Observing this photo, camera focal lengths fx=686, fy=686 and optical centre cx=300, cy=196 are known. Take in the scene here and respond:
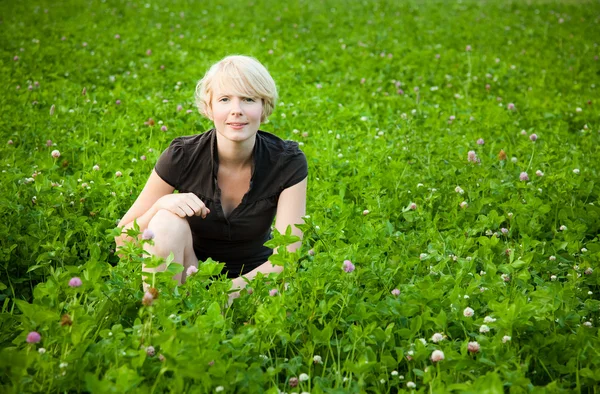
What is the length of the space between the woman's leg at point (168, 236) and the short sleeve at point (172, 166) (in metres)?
0.32

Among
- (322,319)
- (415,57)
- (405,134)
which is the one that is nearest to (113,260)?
(322,319)

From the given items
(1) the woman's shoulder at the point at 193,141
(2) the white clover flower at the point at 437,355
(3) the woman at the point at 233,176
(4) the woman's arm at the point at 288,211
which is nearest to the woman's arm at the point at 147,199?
(3) the woman at the point at 233,176

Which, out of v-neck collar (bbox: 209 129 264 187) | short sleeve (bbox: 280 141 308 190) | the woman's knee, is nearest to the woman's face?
v-neck collar (bbox: 209 129 264 187)

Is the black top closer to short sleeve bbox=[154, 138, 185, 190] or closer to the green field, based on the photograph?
short sleeve bbox=[154, 138, 185, 190]

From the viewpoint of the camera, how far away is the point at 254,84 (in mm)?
3324

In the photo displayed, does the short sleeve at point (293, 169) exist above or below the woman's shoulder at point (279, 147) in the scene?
below

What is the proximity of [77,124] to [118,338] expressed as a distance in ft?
12.5

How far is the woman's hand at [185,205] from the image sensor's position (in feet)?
10.2

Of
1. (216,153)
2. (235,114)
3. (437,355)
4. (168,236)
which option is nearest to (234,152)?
(216,153)

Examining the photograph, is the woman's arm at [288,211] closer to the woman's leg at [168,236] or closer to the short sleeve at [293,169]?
the short sleeve at [293,169]

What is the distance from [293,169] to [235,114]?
1.34 feet

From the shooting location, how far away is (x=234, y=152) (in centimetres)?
344

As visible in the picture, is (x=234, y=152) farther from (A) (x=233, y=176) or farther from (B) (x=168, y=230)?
(B) (x=168, y=230)

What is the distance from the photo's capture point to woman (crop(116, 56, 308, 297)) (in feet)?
10.9
